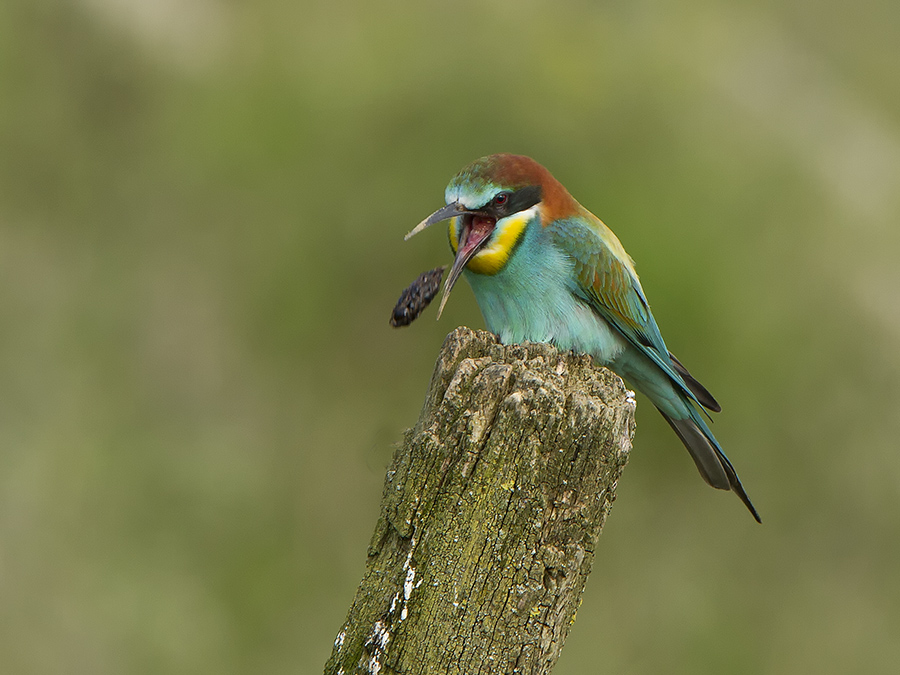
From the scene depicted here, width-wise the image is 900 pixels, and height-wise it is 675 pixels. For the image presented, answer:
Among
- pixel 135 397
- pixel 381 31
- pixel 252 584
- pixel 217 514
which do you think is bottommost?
pixel 252 584

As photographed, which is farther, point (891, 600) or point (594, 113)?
point (594, 113)

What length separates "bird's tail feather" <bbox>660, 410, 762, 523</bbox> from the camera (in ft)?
11.7

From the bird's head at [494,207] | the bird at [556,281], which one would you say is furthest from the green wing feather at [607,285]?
the bird's head at [494,207]

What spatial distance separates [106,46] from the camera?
6574 mm

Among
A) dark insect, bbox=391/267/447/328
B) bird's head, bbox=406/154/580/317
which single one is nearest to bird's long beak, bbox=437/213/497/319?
bird's head, bbox=406/154/580/317

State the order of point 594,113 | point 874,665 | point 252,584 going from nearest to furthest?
point 252,584 → point 874,665 → point 594,113

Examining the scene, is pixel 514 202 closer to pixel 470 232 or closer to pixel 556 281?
pixel 470 232

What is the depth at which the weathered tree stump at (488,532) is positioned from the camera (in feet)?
6.15

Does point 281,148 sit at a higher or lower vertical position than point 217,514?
higher

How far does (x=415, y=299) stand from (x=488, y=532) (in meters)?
1.51

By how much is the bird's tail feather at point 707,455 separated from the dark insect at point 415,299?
1.16 m

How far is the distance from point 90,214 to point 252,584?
8.37 feet

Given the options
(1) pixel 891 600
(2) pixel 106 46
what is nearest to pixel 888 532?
(1) pixel 891 600

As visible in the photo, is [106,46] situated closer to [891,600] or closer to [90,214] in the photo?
[90,214]
